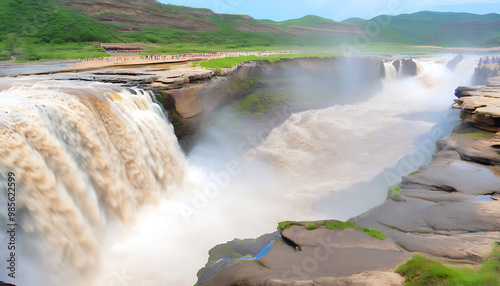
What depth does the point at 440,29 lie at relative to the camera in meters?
83.6

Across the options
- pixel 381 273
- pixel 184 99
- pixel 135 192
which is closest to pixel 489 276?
pixel 381 273

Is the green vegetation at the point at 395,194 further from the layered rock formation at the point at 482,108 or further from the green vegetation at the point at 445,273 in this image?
the layered rock formation at the point at 482,108

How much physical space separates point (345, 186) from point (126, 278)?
8.68 meters

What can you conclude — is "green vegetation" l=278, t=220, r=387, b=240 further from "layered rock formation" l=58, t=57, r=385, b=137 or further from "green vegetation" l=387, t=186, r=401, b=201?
"layered rock formation" l=58, t=57, r=385, b=137

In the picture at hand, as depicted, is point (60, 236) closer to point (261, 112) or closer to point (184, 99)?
point (184, 99)

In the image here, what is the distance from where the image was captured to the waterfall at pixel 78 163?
20.1 feet

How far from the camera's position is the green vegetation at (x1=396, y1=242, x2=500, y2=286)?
12.6 ft

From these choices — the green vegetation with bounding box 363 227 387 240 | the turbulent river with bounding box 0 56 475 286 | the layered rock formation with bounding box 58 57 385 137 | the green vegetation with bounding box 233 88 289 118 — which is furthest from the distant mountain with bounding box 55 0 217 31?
the green vegetation with bounding box 363 227 387 240

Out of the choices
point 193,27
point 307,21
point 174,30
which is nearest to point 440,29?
point 307,21

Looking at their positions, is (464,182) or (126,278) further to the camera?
(464,182)

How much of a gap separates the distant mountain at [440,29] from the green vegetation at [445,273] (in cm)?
A: 7984

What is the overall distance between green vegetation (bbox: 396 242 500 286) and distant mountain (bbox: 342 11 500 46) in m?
79.8

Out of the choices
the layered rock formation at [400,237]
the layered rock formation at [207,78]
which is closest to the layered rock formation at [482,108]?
the layered rock formation at [400,237]

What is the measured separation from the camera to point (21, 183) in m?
5.96
